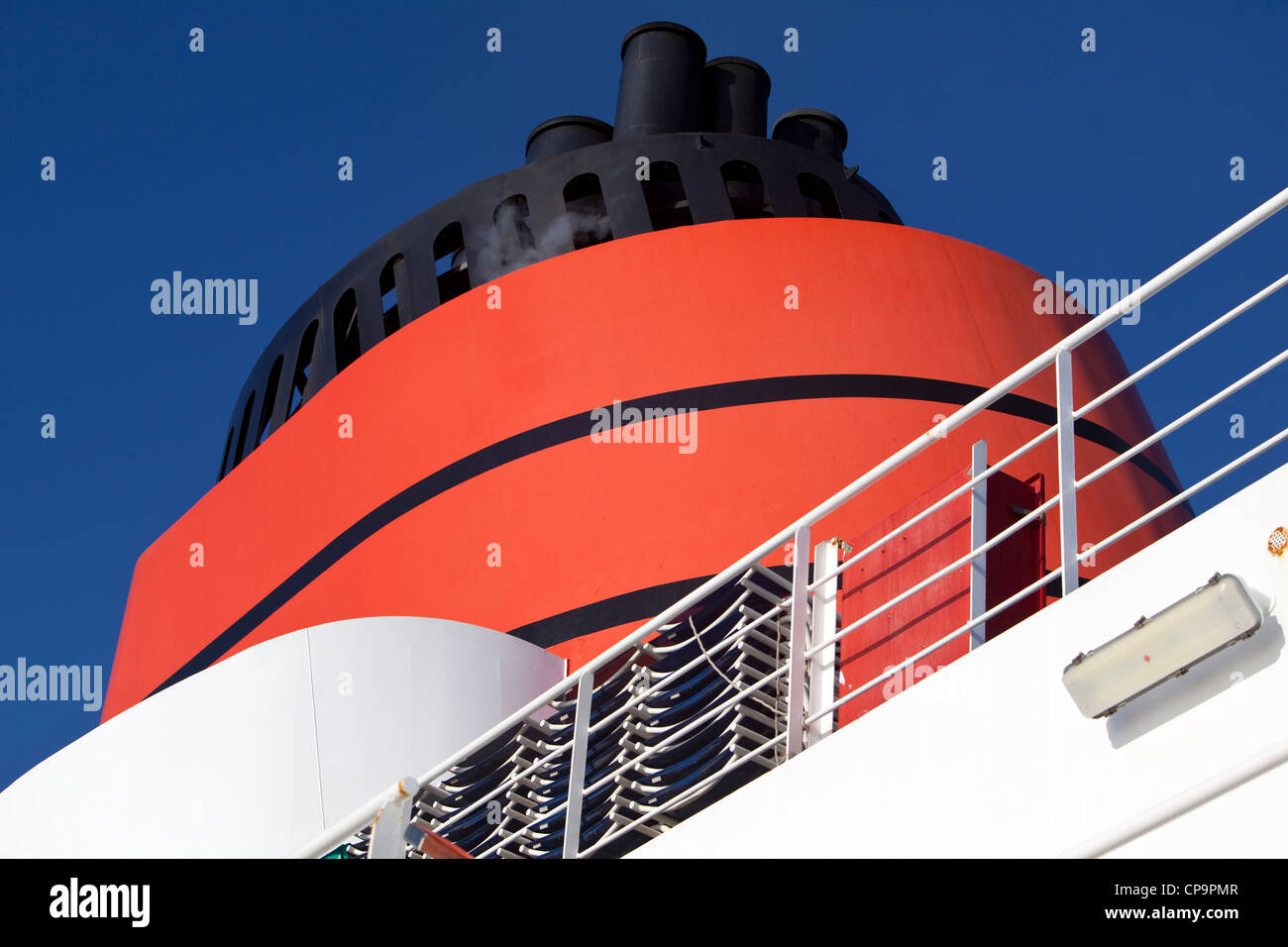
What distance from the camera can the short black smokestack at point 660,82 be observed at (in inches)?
293

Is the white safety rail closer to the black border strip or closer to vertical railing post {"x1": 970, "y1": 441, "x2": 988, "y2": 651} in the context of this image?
vertical railing post {"x1": 970, "y1": 441, "x2": 988, "y2": 651}

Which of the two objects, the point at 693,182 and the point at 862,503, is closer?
the point at 862,503

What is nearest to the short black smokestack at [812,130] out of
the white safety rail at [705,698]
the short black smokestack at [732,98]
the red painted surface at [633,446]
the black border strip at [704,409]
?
the short black smokestack at [732,98]

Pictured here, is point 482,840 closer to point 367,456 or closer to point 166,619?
point 367,456

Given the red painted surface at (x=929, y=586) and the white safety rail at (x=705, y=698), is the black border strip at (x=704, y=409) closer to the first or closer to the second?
the white safety rail at (x=705, y=698)

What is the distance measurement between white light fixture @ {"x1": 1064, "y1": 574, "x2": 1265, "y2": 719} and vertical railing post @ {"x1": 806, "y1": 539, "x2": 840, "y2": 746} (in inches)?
37.2

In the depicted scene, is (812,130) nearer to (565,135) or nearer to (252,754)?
(565,135)

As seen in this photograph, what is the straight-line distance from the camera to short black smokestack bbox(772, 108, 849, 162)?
760 cm

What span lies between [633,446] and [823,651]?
2.35 meters

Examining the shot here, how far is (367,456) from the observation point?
6.02 metres

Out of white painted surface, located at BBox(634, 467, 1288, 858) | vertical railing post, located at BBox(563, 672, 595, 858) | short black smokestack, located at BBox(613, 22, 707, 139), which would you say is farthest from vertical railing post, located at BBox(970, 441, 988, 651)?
short black smokestack, located at BBox(613, 22, 707, 139)

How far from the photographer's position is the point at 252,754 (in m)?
3.72
